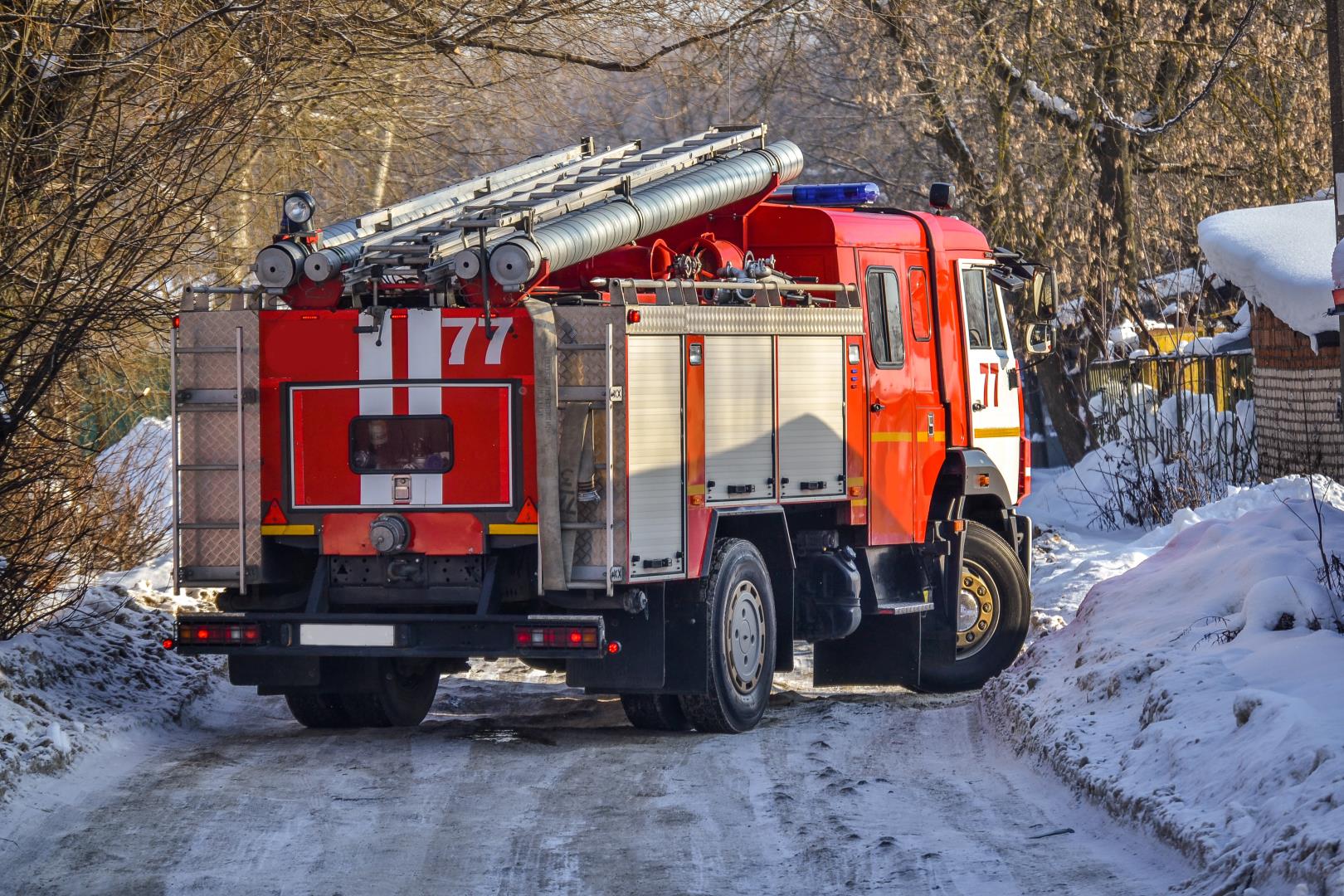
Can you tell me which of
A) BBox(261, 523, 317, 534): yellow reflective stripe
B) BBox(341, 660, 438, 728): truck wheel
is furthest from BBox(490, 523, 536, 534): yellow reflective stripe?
BBox(341, 660, 438, 728): truck wheel

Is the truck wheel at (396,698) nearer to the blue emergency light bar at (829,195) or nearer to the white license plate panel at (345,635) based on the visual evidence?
the white license plate panel at (345,635)

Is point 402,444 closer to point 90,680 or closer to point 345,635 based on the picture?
point 345,635

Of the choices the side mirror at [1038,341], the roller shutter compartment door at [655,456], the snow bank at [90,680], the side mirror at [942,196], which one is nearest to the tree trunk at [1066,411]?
the side mirror at [1038,341]

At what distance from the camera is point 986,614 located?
40.3 feet

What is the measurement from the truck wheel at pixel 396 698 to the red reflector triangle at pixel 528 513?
1.73m

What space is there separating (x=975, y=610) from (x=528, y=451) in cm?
453

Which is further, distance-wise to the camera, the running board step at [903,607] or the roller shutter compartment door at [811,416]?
the running board step at [903,607]

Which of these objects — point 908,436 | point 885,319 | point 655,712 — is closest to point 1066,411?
point 908,436

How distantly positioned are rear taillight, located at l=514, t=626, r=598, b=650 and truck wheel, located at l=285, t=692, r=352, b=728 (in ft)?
6.30

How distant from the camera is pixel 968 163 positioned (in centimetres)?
2266

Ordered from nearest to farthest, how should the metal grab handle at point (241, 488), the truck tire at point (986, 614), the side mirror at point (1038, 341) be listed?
the metal grab handle at point (241, 488) → the truck tire at point (986, 614) → the side mirror at point (1038, 341)

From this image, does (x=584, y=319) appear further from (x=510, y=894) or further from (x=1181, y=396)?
(x=1181, y=396)

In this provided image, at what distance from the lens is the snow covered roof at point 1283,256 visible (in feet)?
54.0

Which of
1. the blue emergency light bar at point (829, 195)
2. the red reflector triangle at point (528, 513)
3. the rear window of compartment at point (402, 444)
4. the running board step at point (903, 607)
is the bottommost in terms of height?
the running board step at point (903, 607)
